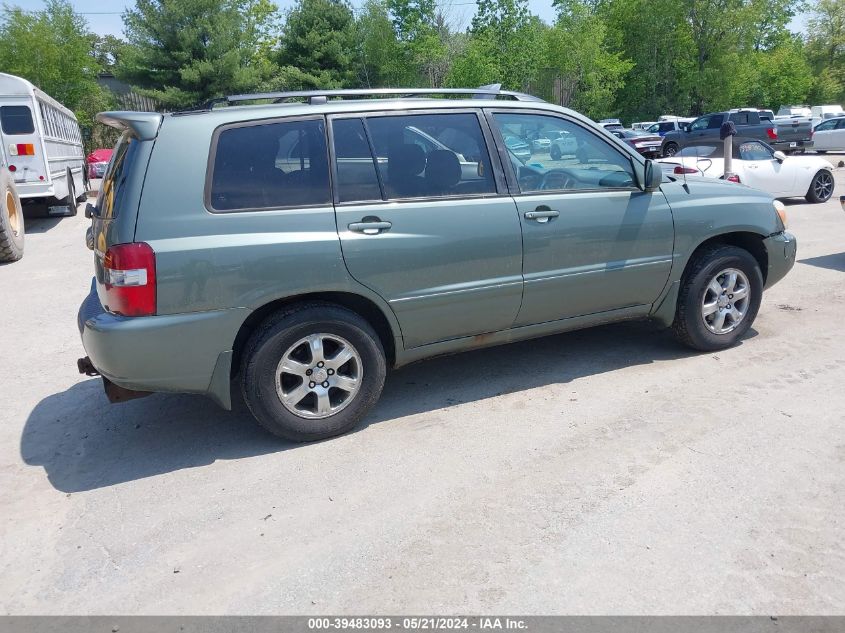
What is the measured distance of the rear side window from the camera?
524 inches

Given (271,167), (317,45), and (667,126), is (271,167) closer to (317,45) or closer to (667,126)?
(667,126)

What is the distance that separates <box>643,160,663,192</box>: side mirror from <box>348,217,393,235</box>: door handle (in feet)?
6.19

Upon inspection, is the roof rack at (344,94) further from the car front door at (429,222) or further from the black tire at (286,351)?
the black tire at (286,351)

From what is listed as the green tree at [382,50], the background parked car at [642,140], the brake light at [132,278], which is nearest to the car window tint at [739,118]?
the background parked car at [642,140]

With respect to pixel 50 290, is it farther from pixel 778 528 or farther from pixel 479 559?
pixel 778 528

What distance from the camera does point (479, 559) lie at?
3.12 meters

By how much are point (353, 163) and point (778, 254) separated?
3378 millimetres

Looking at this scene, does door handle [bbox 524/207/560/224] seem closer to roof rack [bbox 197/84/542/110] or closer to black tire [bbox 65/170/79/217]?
roof rack [bbox 197/84/542/110]

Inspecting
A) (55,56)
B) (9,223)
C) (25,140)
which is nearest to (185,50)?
(55,56)

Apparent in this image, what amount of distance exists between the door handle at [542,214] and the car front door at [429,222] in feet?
0.31

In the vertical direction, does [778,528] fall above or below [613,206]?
below

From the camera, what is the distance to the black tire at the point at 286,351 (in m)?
4.02
